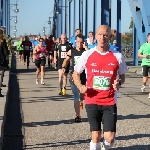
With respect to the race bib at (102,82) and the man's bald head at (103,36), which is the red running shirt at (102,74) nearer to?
the race bib at (102,82)

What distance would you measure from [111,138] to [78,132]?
8.37ft

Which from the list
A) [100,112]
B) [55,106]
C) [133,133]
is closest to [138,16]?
[55,106]

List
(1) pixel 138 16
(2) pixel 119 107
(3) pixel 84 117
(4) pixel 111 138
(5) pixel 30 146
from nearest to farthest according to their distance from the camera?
(4) pixel 111 138 → (5) pixel 30 146 → (3) pixel 84 117 → (2) pixel 119 107 → (1) pixel 138 16

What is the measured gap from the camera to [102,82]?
6305 millimetres

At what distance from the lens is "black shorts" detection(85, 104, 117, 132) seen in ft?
20.9

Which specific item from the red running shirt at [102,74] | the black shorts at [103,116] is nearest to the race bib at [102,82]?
the red running shirt at [102,74]

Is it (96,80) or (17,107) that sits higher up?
(96,80)

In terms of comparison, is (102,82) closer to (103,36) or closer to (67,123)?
(103,36)

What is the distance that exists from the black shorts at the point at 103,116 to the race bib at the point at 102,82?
0.23 m

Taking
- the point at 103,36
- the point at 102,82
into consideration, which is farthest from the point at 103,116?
the point at 103,36

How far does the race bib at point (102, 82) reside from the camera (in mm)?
6309

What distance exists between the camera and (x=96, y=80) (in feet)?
20.8

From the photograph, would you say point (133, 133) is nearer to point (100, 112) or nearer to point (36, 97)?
point (100, 112)

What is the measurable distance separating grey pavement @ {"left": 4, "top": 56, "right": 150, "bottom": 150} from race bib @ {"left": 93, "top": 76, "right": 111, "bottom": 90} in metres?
1.54
